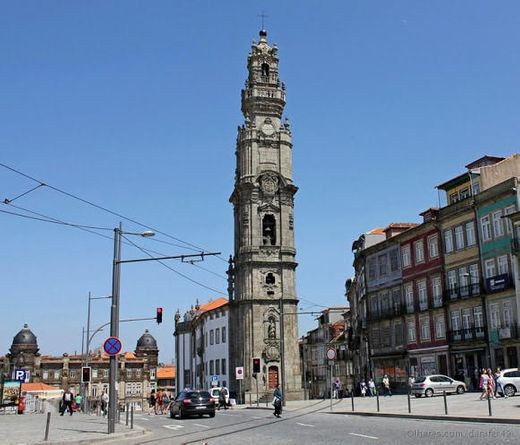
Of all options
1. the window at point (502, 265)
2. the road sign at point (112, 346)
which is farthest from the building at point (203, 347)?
the road sign at point (112, 346)

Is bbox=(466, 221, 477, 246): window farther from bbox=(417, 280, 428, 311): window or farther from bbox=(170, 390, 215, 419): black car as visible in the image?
bbox=(170, 390, 215, 419): black car

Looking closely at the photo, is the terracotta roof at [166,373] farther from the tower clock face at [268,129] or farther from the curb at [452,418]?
the curb at [452,418]

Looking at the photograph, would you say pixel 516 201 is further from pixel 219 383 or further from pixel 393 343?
pixel 219 383

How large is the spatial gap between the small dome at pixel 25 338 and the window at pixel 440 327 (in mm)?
97032

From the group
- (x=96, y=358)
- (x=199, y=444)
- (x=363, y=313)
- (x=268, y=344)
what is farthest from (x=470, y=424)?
(x=96, y=358)

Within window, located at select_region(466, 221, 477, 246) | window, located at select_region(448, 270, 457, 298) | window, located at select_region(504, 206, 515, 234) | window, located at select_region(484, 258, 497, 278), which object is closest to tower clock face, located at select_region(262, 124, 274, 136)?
window, located at select_region(448, 270, 457, 298)

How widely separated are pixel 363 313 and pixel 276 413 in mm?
32043

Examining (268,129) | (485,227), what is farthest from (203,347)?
(485,227)

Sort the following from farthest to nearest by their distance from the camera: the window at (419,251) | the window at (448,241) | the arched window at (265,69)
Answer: the arched window at (265,69)
the window at (419,251)
the window at (448,241)

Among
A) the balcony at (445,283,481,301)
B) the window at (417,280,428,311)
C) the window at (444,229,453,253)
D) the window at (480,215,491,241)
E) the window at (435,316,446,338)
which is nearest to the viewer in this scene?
the window at (480,215,491,241)

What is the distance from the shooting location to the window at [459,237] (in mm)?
44469

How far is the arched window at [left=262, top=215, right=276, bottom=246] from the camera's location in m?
65.0

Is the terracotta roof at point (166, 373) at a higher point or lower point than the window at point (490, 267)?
lower

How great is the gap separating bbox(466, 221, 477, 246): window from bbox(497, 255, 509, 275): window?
2605 millimetres
